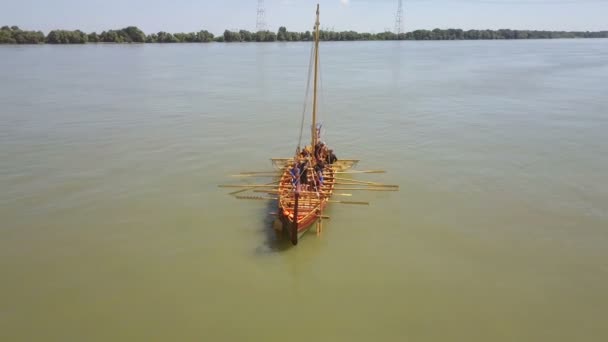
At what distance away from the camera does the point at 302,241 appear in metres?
15.8

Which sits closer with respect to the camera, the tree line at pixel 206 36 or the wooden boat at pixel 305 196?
the wooden boat at pixel 305 196

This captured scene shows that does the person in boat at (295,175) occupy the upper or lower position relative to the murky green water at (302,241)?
upper

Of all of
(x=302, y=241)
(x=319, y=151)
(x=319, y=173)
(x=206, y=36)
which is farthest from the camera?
(x=206, y=36)

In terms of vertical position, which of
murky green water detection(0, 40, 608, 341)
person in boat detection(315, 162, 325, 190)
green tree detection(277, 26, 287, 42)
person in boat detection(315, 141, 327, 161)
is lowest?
murky green water detection(0, 40, 608, 341)

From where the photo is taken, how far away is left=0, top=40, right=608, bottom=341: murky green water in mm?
12047

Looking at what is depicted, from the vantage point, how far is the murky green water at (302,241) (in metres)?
12.0

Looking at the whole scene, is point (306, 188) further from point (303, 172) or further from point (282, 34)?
point (282, 34)

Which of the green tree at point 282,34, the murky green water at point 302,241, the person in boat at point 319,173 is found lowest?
the murky green water at point 302,241

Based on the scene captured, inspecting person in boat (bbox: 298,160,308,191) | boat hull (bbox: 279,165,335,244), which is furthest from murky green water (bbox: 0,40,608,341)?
person in boat (bbox: 298,160,308,191)

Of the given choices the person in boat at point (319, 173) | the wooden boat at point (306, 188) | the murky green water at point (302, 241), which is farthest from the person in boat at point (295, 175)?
the murky green water at point (302, 241)

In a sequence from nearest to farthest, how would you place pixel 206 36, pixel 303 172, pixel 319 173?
pixel 303 172, pixel 319 173, pixel 206 36

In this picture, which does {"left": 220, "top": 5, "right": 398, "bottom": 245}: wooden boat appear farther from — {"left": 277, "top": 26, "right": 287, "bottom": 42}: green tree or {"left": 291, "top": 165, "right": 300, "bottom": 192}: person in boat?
{"left": 277, "top": 26, "right": 287, "bottom": 42}: green tree

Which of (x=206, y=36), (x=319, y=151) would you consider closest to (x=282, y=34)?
(x=206, y=36)

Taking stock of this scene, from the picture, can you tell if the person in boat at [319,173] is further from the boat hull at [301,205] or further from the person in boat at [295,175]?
the person in boat at [295,175]
